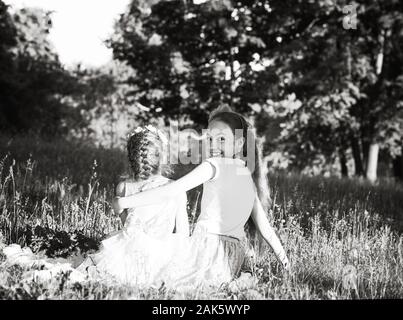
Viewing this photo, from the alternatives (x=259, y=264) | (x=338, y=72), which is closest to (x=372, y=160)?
(x=338, y=72)

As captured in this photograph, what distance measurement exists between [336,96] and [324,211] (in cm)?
648

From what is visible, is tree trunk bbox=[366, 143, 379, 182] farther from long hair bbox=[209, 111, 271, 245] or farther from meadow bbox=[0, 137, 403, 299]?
long hair bbox=[209, 111, 271, 245]

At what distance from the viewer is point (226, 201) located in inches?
155

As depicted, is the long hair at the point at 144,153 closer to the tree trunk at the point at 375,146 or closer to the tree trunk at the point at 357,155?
the tree trunk at the point at 375,146

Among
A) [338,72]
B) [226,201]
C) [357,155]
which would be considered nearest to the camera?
[226,201]

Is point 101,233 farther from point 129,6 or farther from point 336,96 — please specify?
point 129,6

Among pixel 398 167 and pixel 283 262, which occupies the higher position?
pixel 398 167

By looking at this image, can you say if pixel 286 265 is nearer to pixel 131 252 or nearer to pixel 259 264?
pixel 259 264

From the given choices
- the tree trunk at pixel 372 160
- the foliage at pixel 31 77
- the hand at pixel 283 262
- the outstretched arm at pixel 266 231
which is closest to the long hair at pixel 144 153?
the outstretched arm at pixel 266 231

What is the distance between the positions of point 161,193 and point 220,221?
0.63 meters

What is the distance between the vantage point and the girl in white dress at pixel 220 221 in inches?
149

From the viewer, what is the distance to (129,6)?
17.4m
